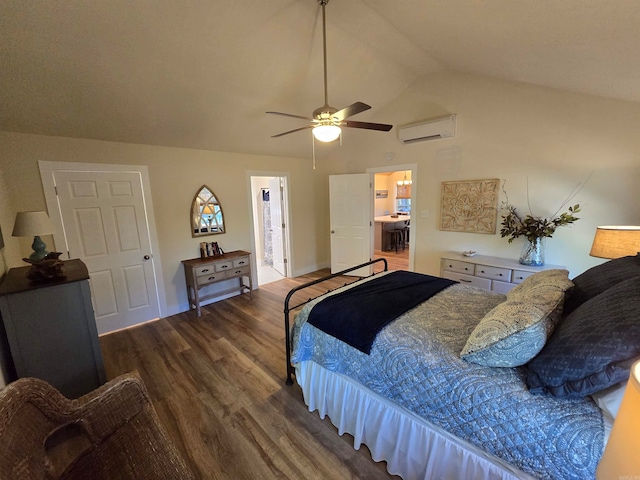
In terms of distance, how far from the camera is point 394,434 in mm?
1538

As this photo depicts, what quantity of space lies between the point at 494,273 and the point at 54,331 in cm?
416

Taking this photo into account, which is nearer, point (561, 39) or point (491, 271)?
point (561, 39)

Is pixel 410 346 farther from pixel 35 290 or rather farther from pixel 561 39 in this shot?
pixel 35 290

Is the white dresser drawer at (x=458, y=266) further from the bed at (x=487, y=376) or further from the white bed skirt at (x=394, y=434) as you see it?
the white bed skirt at (x=394, y=434)

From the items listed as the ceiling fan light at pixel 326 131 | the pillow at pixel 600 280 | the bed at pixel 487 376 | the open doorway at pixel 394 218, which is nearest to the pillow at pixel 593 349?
the bed at pixel 487 376

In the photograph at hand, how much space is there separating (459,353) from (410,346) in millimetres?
241

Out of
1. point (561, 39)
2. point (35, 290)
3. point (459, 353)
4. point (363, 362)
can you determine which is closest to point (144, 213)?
point (35, 290)

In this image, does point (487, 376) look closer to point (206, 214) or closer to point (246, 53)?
point (246, 53)

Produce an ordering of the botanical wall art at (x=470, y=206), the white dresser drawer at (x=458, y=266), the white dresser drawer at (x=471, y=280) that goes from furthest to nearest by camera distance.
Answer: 1. the botanical wall art at (x=470, y=206)
2. the white dresser drawer at (x=458, y=266)
3. the white dresser drawer at (x=471, y=280)

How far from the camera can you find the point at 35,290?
5.87 ft

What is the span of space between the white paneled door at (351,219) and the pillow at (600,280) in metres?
3.23

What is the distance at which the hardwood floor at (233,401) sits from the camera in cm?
165

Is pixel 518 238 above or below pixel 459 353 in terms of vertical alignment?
above

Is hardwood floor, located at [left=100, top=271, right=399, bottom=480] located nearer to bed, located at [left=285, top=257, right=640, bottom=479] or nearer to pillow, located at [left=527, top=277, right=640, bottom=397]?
bed, located at [left=285, top=257, right=640, bottom=479]
